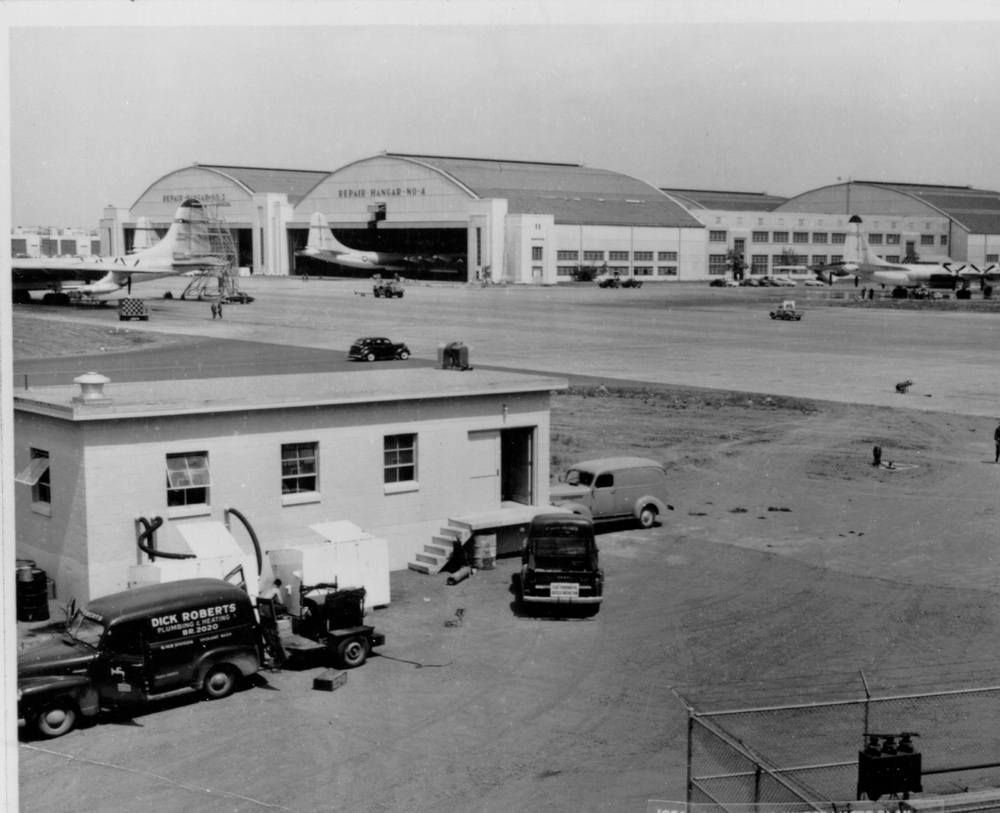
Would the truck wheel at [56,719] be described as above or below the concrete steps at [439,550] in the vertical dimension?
below

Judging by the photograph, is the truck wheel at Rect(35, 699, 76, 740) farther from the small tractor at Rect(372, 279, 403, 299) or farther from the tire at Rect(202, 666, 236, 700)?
the small tractor at Rect(372, 279, 403, 299)

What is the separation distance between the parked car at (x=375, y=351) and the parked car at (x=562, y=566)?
116 feet

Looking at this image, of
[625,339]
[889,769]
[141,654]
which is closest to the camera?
[889,769]

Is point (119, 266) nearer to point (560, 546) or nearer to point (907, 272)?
point (560, 546)

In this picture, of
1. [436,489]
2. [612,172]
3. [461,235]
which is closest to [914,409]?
[436,489]

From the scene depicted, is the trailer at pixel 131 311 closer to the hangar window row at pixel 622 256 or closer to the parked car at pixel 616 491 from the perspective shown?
the parked car at pixel 616 491

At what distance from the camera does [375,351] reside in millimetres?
58312

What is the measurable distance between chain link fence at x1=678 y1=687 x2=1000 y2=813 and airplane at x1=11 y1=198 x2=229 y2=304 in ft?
258

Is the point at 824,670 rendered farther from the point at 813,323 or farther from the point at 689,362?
the point at 813,323

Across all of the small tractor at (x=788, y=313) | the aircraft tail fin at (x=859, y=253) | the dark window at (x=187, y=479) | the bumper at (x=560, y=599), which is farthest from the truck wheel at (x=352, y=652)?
the aircraft tail fin at (x=859, y=253)

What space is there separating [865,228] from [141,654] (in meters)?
154

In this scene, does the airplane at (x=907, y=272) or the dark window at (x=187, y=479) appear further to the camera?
the airplane at (x=907, y=272)

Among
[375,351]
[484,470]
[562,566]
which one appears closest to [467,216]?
[375,351]

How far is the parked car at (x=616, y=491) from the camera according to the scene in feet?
94.9
